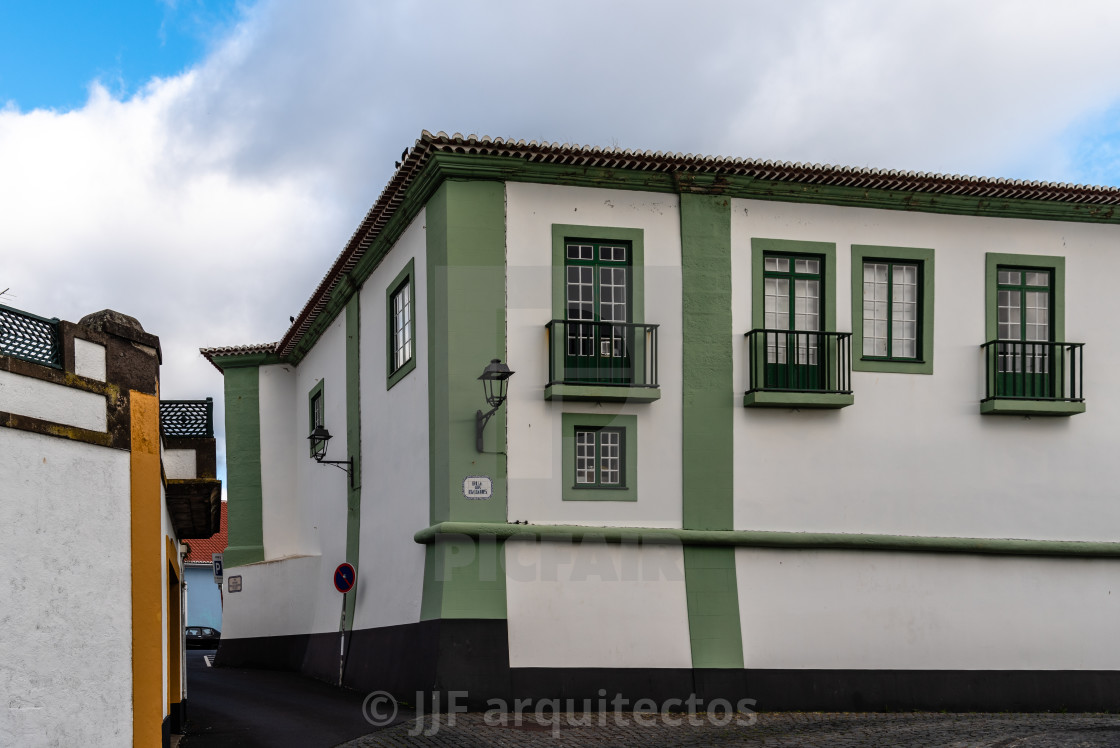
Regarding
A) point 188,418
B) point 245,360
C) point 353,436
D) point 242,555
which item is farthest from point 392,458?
point 242,555

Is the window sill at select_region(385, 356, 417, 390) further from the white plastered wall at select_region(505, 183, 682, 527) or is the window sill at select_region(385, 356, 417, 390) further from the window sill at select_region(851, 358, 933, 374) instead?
the window sill at select_region(851, 358, 933, 374)

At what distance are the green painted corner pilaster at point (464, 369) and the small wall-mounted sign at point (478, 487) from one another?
5cm

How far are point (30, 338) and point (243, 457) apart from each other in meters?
19.2

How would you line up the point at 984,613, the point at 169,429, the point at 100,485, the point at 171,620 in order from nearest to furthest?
the point at 100,485
the point at 169,429
the point at 171,620
the point at 984,613

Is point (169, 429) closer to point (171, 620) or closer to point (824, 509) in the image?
point (171, 620)

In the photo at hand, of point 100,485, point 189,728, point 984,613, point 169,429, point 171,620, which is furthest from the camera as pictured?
point 984,613

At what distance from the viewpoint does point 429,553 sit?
16.3 meters

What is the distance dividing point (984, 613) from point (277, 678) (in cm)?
1332

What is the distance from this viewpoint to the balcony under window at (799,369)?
665 inches

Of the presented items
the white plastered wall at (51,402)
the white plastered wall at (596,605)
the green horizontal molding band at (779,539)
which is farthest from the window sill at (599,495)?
the white plastered wall at (51,402)

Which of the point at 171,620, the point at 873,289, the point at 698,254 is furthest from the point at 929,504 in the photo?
the point at 171,620

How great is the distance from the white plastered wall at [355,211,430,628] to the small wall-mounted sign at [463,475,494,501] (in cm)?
104

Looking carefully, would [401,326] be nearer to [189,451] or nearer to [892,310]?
[189,451]

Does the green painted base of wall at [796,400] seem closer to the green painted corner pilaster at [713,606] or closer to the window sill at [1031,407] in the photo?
the green painted corner pilaster at [713,606]
